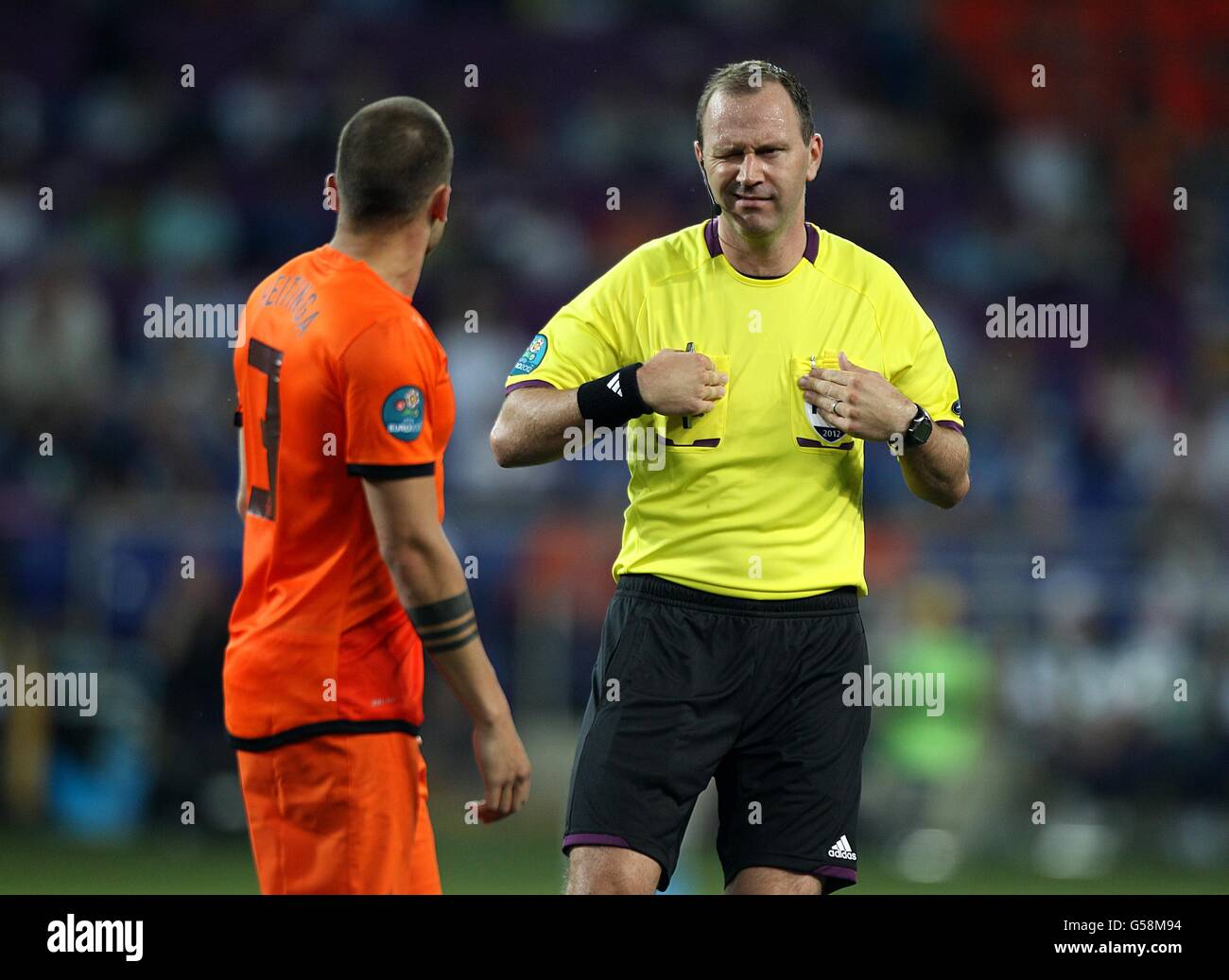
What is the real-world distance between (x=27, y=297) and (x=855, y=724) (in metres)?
7.82

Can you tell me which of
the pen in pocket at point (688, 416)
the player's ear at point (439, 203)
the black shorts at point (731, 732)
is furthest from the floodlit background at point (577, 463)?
the player's ear at point (439, 203)

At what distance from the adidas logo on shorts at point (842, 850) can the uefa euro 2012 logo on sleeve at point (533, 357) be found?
4.83ft

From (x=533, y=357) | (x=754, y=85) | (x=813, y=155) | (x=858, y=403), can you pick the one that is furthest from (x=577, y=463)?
(x=858, y=403)

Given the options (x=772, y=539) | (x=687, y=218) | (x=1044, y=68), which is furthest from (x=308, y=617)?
(x=1044, y=68)

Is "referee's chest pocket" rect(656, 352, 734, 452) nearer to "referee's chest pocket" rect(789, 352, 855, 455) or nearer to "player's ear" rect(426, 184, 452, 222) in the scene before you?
"referee's chest pocket" rect(789, 352, 855, 455)

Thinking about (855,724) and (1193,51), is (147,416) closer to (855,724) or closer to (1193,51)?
(855,724)

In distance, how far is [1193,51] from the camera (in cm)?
1521

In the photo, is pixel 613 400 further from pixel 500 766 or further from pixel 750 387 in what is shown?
pixel 500 766

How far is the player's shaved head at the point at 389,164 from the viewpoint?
401cm

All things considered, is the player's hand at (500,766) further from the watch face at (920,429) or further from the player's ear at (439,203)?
the watch face at (920,429)

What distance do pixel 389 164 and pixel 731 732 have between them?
5.49ft

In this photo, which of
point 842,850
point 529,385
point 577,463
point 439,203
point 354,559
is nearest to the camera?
point 354,559

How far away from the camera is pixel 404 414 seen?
151 inches

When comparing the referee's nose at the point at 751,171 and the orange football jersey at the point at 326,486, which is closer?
the orange football jersey at the point at 326,486
